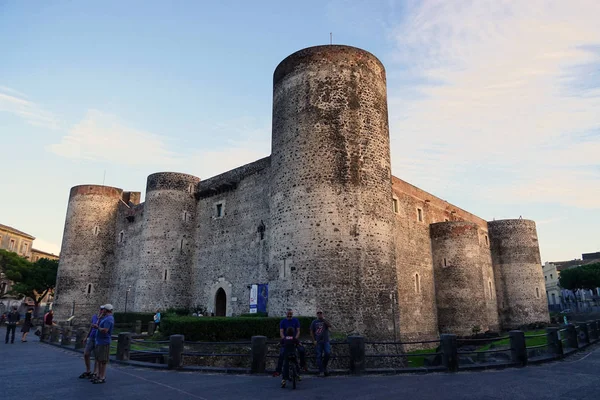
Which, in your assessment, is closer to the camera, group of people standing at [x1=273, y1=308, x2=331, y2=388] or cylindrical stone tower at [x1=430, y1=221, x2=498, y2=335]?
group of people standing at [x1=273, y1=308, x2=331, y2=388]

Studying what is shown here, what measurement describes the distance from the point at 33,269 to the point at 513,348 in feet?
155

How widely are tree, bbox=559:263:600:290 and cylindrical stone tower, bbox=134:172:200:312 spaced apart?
52.1 metres

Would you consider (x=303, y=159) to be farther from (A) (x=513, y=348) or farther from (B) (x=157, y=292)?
(B) (x=157, y=292)

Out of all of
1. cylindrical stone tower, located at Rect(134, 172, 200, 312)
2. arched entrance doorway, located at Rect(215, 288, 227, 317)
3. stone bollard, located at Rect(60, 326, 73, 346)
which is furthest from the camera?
cylindrical stone tower, located at Rect(134, 172, 200, 312)

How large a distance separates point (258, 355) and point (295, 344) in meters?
1.78

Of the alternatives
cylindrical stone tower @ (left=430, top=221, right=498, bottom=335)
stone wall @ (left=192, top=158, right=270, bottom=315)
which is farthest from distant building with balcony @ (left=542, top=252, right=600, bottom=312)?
stone wall @ (left=192, top=158, right=270, bottom=315)

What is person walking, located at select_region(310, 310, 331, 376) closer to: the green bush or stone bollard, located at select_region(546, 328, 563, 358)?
stone bollard, located at select_region(546, 328, 563, 358)

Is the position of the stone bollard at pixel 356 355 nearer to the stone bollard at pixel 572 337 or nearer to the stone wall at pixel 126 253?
the stone bollard at pixel 572 337

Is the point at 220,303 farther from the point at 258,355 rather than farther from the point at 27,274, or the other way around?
the point at 27,274

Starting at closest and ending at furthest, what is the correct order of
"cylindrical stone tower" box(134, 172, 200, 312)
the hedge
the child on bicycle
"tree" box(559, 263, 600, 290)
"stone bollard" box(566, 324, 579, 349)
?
1. the child on bicycle
2. "stone bollard" box(566, 324, 579, 349)
3. the hedge
4. "cylindrical stone tower" box(134, 172, 200, 312)
5. "tree" box(559, 263, 600, 290)

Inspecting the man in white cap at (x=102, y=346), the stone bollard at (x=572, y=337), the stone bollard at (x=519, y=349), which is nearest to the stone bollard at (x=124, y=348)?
→ the man in white cap at (x=102, y=346)

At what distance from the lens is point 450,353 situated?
10250 mm

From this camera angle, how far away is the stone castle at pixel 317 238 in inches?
670

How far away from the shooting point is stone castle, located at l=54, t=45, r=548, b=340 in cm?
1702
